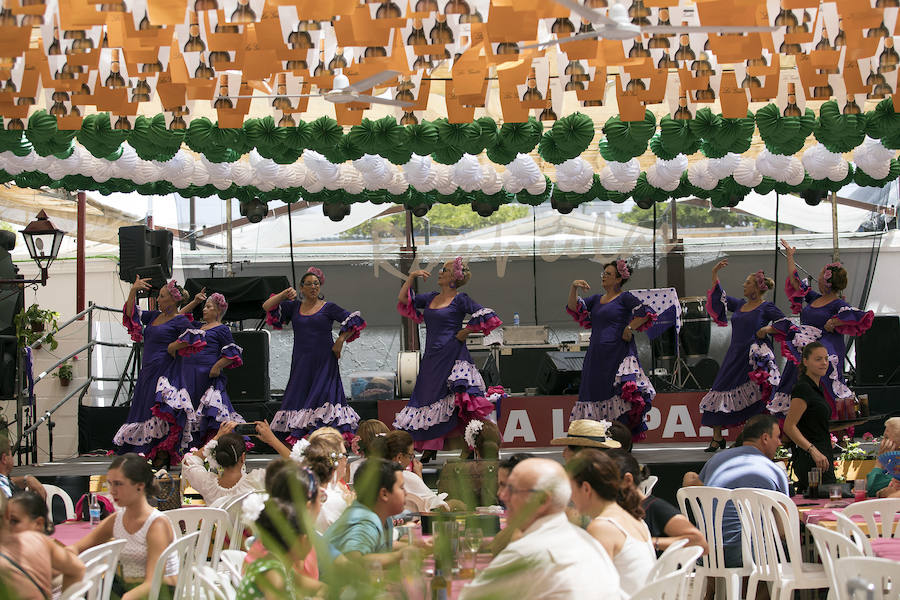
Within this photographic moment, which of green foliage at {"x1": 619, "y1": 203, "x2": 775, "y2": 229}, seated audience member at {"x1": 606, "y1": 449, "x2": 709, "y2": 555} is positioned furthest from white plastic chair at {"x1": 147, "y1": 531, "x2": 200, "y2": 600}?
green foliage at {"x1": 619, "y1": 203, "x2": 775, "y2": 229}

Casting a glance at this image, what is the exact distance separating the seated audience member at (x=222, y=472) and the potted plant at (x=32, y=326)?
18.4 ft

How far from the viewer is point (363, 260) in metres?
13.8

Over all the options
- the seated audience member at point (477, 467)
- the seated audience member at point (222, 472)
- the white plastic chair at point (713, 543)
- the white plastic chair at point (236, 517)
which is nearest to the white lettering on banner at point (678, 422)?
the seated audience member at point (477, 467)

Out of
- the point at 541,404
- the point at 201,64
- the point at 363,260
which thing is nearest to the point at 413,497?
the point at 201,64

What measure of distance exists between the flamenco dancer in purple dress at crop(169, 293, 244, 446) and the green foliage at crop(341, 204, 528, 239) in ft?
16.2

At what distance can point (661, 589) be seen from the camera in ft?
10.3

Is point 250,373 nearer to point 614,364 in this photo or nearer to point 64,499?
point 614,364

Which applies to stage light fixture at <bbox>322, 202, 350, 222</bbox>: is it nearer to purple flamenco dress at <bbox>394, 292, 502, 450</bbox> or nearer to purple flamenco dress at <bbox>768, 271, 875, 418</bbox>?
purple flamenco dress at <bbox>394, 292, 502, 450</bbox>

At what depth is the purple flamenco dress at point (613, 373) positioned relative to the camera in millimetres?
8711

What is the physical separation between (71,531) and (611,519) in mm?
3252

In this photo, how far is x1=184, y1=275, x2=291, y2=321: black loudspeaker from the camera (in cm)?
1151

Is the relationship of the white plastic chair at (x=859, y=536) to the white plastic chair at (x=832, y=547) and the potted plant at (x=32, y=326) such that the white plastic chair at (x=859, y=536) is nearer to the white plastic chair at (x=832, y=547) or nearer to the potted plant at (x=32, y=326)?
the white plastic chair at (x=832, y=547)

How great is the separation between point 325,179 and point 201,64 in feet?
8.56

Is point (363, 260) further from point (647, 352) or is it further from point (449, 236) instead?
point (647, 352)
